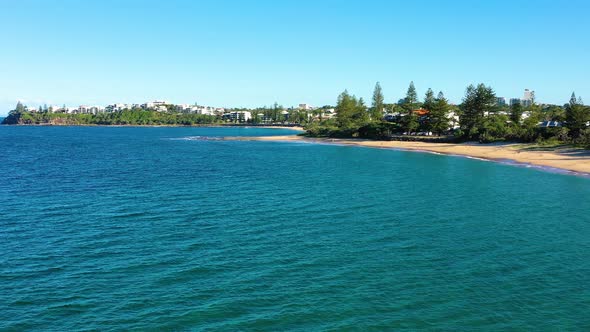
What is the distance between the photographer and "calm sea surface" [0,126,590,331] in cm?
1527

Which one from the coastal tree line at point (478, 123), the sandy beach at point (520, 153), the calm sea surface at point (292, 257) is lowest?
the calm sea surface at point (292, 257)

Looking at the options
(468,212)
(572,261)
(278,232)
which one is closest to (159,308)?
(278,232)

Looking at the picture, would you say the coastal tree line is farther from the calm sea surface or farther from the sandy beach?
the calm sea surface

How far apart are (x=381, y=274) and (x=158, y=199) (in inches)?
844

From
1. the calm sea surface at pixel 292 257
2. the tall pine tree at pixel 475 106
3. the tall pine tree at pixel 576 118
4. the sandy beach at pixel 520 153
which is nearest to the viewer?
the calm sea surface at pixel 292 257

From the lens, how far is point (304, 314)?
602 inches

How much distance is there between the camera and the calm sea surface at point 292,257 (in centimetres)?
1527

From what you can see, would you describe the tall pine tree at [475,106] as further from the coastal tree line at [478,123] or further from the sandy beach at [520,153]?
the sandy beach at [520,153]

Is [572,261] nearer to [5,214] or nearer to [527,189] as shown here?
[527,189]

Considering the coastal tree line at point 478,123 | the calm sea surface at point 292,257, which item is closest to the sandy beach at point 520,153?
the coastal tree line at point 478,123

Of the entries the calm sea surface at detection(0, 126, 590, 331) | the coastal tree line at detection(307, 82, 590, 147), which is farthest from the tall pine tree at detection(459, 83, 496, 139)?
the calm sea surface at detection(0, 126, 590, 331)

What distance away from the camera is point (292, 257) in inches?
828

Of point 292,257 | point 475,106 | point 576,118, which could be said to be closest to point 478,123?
point 475,106

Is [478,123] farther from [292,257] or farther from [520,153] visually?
Result: [292,257]
